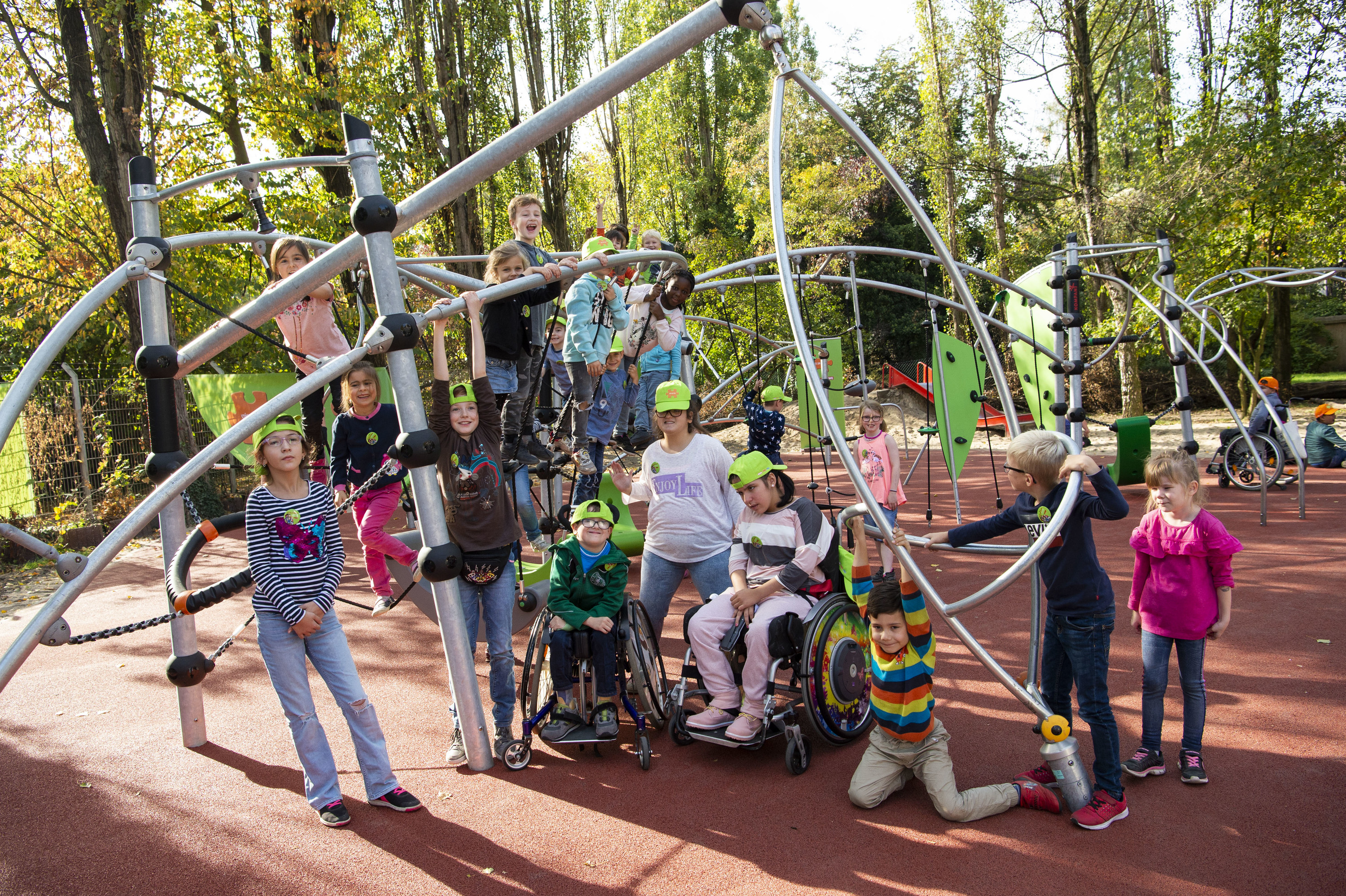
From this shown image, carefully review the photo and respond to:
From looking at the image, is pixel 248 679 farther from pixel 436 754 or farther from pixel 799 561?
pixel 799 561

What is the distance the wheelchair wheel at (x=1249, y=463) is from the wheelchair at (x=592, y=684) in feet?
29.7

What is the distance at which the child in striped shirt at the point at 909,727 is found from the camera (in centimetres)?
316

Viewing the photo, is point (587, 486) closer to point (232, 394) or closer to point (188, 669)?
point (188, 669)

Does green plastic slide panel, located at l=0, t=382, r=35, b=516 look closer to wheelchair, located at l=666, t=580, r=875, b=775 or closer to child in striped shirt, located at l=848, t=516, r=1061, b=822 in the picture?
wheelchair, located at l=666, t=580, r=875, b=775

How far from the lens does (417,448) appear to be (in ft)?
11.0

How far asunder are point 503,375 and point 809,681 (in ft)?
8.73

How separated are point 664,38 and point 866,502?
193cm

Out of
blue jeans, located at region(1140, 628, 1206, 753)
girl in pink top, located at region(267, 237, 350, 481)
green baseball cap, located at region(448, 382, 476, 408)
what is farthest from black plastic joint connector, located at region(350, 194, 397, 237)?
blue jeans, located at region(1140, 628, 1206, 753)

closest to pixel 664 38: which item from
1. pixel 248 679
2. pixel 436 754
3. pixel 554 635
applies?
pixel 554 635

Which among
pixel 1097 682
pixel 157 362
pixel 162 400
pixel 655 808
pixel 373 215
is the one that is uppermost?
pixel 373 215

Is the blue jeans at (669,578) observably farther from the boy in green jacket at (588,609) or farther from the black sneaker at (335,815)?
the black sneaker at (335,815)

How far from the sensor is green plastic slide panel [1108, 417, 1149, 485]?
918 centimetres

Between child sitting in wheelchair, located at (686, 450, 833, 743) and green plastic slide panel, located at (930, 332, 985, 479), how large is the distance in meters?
4.78

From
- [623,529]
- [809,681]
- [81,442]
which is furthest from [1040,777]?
[81,442]
